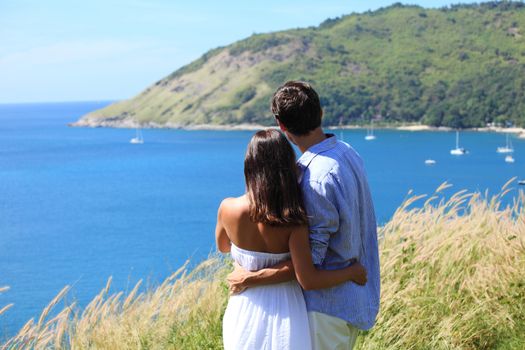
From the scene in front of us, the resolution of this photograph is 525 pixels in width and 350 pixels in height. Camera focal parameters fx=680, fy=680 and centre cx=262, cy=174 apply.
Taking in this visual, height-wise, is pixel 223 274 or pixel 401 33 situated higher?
pixel 401 33

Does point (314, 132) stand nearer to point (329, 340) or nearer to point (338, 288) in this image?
point (338, 288)

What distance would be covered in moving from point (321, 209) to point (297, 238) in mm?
139

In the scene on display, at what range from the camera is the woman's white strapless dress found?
8.14ft

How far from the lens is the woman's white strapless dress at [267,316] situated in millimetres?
2482

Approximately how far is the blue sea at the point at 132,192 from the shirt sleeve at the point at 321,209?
255cm

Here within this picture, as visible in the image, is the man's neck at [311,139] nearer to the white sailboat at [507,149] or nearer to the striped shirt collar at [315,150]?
the striped shirt collar at [315,150]

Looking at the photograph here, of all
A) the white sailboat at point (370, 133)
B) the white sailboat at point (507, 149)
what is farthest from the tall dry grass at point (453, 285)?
the white sailboat at point (370, 133)

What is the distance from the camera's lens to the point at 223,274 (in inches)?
179

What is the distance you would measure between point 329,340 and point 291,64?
15702cm

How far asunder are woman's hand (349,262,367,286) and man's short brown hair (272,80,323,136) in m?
0.54

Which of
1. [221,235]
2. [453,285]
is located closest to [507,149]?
[453,285]

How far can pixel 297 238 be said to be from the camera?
2.44 m

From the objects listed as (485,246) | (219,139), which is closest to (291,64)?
(219,139)

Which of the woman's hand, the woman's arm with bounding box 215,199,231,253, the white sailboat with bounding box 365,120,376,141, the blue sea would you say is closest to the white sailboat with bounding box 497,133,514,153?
the blue sea
